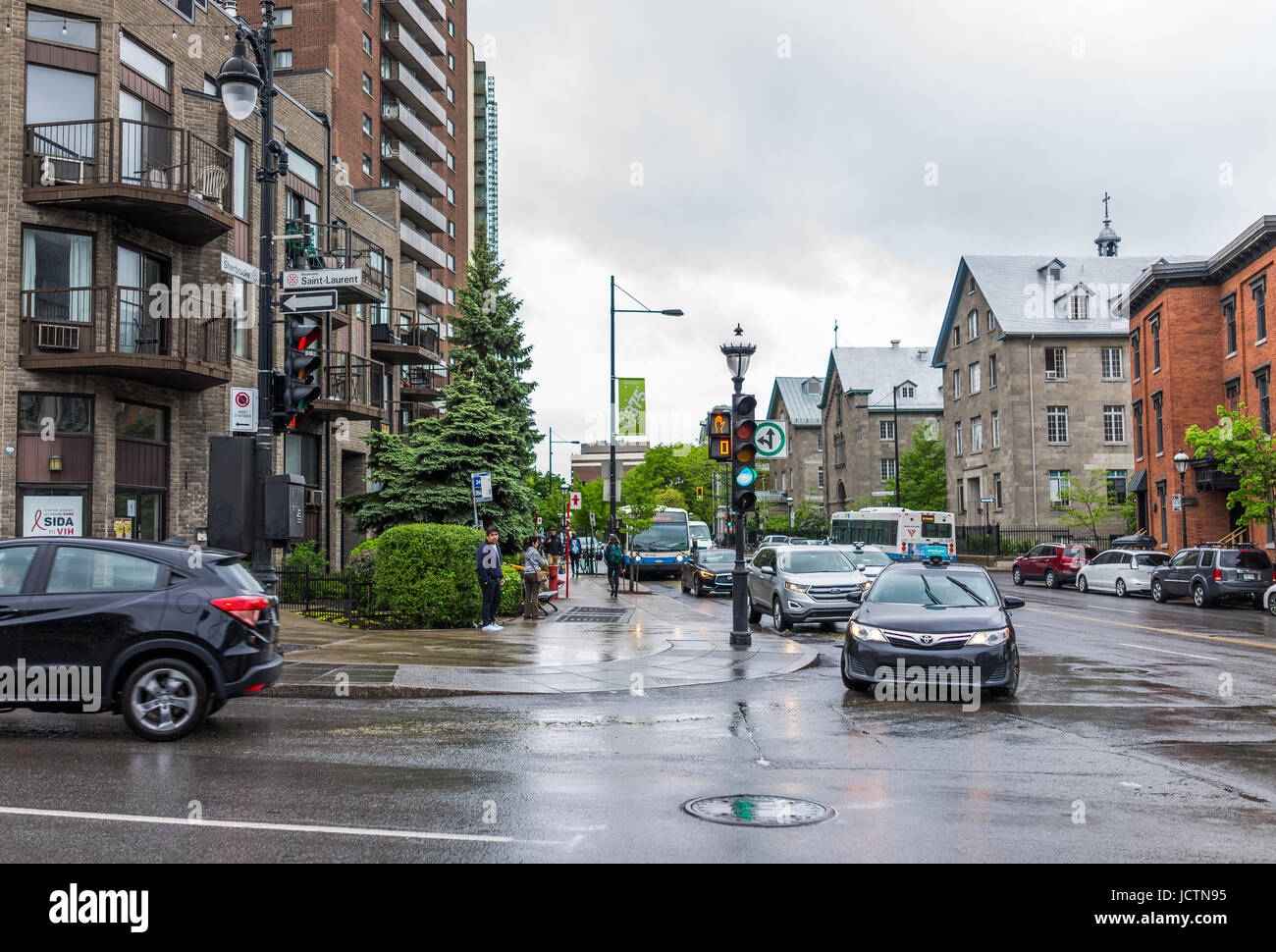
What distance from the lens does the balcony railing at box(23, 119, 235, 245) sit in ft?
66.9

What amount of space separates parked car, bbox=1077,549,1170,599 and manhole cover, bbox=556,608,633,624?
17.9 m

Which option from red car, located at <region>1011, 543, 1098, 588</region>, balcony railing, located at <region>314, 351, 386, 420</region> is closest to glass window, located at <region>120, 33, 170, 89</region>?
balcony railing, located at <region>314, 351, 386, 420</region>

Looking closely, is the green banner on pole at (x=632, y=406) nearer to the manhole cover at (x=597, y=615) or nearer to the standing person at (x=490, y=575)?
the manhole cover at (x=597, y=615)

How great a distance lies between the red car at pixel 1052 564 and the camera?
39219 millimetres

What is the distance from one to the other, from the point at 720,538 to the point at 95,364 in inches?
2827

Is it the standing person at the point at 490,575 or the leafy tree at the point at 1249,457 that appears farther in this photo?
the leafy tree at the point at 1249,457

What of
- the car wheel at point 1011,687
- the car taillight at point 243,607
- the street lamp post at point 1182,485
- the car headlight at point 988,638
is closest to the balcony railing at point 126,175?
the car taillight at point 243,607

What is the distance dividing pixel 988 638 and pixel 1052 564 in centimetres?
3082

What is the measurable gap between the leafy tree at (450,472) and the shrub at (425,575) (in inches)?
273

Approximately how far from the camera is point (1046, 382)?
2258 inches

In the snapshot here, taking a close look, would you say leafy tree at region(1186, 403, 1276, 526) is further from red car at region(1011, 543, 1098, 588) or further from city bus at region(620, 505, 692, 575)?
city bus at region(620, 505, 692, 575)

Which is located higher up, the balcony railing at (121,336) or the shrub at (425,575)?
the balcony railing at (121,336)
